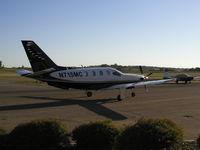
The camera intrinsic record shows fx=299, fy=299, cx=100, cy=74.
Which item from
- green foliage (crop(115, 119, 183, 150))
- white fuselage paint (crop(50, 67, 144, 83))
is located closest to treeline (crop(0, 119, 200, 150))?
green foliage (crop(115, 119, 183, 150))

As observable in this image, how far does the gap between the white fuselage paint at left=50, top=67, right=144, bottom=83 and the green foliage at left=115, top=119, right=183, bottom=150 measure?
17.3 metres

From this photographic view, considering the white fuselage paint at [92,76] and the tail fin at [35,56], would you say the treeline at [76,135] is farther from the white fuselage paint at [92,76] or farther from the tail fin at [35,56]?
the white fuselage paint at [92,76]

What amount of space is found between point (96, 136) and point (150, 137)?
1.51 metres

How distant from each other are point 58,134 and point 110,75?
1847 centimetres

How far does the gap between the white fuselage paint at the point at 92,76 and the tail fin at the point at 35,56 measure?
1.03 m

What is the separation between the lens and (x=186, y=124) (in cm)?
1368

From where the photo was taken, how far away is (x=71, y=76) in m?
23.9

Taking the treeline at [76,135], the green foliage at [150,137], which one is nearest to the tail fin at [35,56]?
the treeline at [76,135]

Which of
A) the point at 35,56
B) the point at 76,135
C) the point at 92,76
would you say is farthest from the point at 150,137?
the point at 92,76

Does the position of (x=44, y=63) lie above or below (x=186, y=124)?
above

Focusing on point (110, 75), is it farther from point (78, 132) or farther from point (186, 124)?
point (78, 132)

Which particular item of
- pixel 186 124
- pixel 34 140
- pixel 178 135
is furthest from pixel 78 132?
pixel 186 124

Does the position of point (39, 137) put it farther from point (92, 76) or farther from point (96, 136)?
point (92, 76)

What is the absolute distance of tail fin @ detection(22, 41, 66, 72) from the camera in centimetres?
2270
